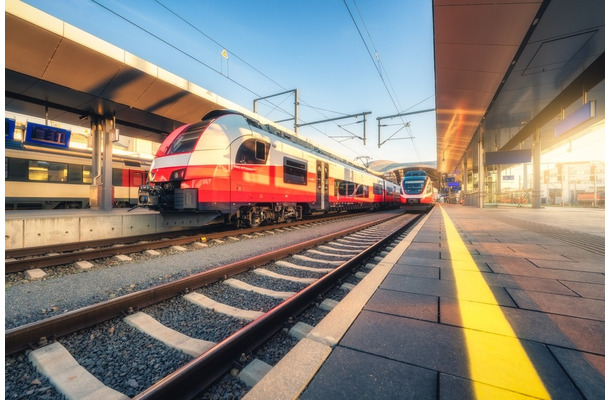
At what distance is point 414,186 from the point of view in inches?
641

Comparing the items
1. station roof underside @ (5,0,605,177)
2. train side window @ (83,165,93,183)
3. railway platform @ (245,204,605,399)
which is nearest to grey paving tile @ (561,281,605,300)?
railway platform @ (245,204,605,399)

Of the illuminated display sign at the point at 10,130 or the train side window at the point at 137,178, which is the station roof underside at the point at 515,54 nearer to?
the illuminated display sign at the point at 10,130

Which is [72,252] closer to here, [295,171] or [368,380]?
[368,380]

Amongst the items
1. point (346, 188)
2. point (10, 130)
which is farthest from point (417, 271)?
point (10, 130)

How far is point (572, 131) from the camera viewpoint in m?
9.98

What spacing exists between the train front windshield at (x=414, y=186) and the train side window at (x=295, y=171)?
955cm

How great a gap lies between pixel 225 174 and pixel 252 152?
109 centimetres

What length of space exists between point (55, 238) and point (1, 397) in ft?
20.1

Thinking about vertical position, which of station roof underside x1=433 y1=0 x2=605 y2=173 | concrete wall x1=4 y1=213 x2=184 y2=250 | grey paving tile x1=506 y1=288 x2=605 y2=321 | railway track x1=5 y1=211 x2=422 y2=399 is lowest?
railway track x1=5 y1=211 x2=422 y2=399

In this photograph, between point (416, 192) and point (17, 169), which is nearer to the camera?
point (17, 169)

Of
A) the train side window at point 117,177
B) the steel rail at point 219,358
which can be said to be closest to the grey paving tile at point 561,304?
the steel rail at point 219,358

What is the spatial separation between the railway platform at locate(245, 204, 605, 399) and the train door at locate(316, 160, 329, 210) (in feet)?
24.1

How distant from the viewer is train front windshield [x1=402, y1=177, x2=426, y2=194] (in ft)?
52.9

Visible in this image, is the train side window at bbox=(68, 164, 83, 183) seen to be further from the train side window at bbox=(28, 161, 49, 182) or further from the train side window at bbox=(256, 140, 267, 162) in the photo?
the train side window at bbox=(256, 140, 267, 162)
